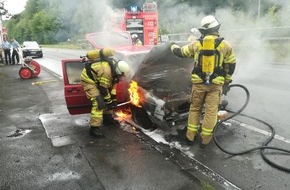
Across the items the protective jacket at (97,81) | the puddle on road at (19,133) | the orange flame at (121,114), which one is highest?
the protective jacket at (97,81)

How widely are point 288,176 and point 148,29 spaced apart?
14.7 m

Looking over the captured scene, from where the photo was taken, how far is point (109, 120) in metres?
5.52

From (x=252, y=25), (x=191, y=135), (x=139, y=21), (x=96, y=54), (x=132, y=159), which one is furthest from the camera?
(x=139, y=21)

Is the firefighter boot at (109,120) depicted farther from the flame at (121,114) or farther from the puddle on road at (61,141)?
the puddle on road at (61,141)

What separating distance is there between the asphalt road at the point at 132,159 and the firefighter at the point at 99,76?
411 mm

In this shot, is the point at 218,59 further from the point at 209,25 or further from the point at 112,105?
the point at 112,105

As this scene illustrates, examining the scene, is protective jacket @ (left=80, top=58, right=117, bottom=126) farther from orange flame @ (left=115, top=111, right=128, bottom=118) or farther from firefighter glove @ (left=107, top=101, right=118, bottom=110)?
orange flame @ (left=115, top=111, right=128, bottom=118)

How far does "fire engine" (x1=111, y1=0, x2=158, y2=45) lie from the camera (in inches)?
667

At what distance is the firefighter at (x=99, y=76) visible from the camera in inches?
192

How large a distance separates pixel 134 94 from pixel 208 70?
4.58 ft

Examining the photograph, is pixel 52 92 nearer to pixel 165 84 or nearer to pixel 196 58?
pixel 165 84

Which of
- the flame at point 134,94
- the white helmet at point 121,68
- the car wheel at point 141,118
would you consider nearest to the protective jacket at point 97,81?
the white helmet at point 121,68

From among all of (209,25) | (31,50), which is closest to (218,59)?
(209,25)

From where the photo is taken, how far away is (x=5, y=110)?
7.17 meters
